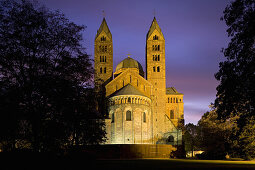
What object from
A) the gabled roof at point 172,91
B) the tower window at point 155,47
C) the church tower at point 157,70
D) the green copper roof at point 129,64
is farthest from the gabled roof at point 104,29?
the gabled roof at point 172,91

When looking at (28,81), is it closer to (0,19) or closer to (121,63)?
(0,19)

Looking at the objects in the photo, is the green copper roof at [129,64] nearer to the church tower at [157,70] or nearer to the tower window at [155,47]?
the church tower at [157,70]

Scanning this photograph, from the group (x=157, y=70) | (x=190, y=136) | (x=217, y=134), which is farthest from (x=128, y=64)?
(x=217, y=134)

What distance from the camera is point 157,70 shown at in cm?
6500

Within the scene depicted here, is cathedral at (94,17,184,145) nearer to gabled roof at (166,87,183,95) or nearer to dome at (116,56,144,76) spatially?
dome at (116,56,144,76)

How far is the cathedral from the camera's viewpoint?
52.3 meters

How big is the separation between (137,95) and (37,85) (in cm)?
3512

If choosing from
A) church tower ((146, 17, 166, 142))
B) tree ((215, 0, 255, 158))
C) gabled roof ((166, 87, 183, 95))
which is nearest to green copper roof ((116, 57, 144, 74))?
church tower ((146, 17, 166, 142))

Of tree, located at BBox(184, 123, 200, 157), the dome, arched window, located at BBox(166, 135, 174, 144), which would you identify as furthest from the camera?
the dome

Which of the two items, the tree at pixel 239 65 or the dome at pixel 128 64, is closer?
the tree at pixel 239 65

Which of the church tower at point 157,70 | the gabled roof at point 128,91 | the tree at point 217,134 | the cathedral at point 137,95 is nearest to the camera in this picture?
the tree at point 217,134

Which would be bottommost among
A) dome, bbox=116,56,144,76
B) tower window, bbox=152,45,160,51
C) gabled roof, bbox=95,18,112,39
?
dome, bbox=116,56,144,76

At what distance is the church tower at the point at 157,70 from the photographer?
61531 millimetres

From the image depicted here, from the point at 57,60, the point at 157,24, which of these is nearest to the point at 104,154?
the point at 57,60
